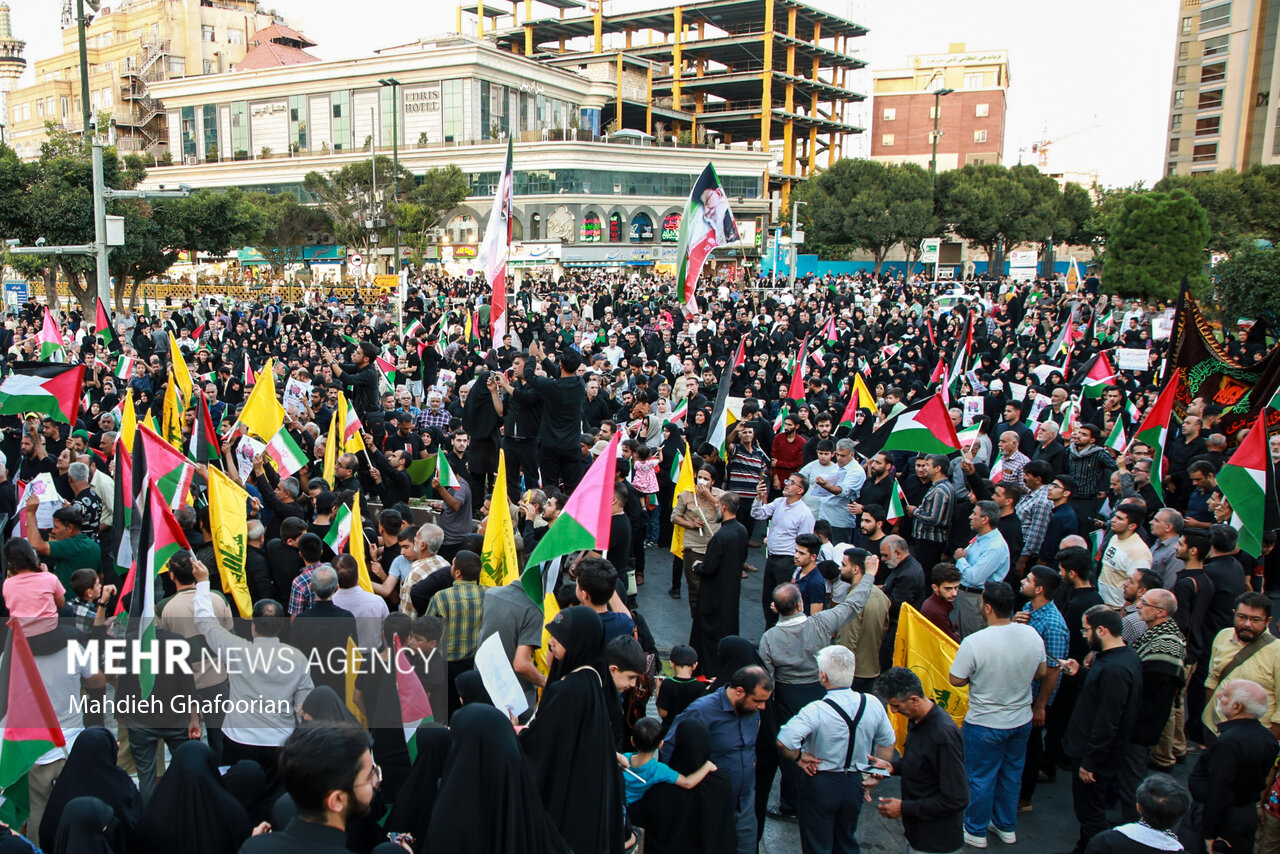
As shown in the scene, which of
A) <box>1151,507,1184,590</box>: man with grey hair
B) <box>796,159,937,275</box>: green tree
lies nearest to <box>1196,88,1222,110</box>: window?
<box>796,159,937,275</box>: green tree

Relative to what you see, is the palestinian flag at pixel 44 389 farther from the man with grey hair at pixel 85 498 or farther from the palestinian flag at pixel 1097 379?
the palestinian flag at pixel 1097 379

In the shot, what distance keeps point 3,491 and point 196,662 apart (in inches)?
175

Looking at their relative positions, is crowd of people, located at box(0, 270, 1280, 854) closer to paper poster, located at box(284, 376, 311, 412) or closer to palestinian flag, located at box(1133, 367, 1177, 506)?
paper poster, located at box(284, 376, 311, 412)

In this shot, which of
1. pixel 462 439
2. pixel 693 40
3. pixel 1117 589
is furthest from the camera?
pixel 693 40

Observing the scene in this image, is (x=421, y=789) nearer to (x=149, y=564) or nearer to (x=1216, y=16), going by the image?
(x=149, y=564)

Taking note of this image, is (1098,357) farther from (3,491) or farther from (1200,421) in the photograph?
(3,491)

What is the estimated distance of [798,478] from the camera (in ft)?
25.6

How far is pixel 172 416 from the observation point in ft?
35.4

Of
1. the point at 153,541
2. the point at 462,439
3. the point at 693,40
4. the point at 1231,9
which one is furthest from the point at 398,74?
the point at 153,541

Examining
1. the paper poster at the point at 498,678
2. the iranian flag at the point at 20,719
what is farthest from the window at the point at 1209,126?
the iranian flag at the point at 20,719

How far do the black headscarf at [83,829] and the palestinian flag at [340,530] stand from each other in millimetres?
3581

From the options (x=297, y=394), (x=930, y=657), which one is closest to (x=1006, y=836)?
(x=930, y=657)

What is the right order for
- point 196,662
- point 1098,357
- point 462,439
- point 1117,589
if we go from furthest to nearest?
point 1098,357, point 462,439, point 1117,589, point 196,662

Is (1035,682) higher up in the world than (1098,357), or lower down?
lower down
